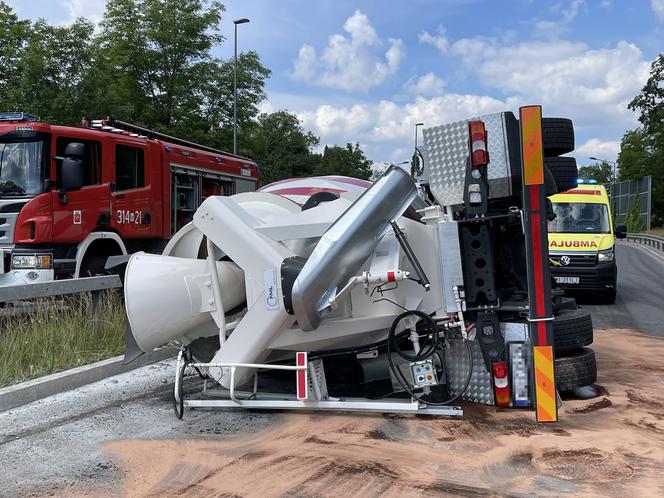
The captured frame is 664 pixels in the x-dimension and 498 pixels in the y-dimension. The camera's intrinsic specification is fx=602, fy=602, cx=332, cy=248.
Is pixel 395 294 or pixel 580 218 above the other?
pixel 580 218

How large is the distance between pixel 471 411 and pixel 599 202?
874 centimetres

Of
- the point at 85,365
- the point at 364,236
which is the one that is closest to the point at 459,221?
the point at 364,236

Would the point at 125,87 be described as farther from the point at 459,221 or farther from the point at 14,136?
the point at 459,221

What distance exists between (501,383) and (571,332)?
2.67 feet

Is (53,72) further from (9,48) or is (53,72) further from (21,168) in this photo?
(21,168)

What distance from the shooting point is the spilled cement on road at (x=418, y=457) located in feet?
10.6

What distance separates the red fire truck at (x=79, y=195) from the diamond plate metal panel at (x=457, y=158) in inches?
221

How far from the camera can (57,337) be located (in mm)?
5820

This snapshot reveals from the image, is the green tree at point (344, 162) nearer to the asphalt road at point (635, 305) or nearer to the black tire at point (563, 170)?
the asphalt road at point (635, 305)

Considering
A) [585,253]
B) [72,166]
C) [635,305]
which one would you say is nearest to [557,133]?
[72,166]

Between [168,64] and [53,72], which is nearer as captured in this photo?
[53,72]

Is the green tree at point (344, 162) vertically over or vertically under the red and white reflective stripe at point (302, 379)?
over

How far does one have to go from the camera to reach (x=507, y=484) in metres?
3.27

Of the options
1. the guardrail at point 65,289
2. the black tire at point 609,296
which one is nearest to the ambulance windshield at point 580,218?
the black tire at point 609,296
